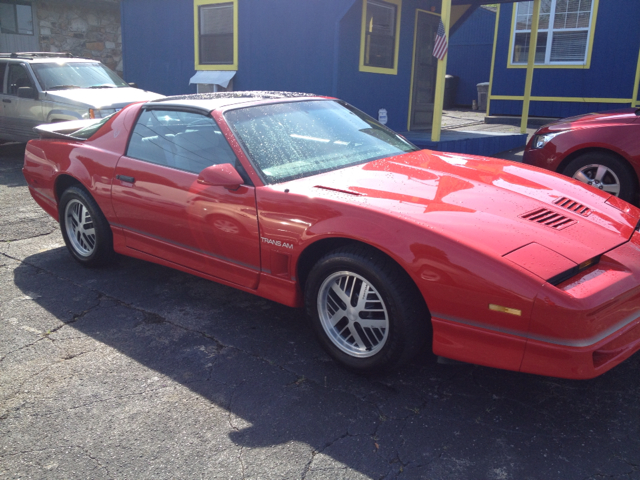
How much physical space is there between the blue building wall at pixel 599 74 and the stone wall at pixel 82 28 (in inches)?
467

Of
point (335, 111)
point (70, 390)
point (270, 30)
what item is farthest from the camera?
point (270, 30)

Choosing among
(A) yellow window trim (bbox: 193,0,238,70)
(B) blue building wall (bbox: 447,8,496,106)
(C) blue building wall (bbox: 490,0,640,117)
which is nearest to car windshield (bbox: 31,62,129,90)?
(A) yellow window trim (bbox: 193,0,238,70)

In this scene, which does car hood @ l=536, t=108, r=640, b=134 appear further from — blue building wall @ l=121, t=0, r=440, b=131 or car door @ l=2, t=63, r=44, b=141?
car door @ l=2, t=63, r=44, b=141

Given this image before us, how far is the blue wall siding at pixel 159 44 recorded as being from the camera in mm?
11938

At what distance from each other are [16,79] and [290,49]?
4.81 meters

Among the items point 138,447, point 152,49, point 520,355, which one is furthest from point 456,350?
point 152,49

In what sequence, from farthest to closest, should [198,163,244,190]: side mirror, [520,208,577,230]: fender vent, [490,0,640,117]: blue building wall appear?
1. [490,0,640,117]: blue building wall
2. [198,163,244,190]: side mirror
3. [520,208,577,230]: fender vent

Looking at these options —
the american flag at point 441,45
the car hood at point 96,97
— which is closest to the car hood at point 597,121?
the american flag at point 441,45

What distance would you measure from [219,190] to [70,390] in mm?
1358

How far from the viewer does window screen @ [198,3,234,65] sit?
1108 centimetres

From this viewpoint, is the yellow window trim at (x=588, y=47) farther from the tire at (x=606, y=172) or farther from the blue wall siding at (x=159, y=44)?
the tire at (x=606, y=172)

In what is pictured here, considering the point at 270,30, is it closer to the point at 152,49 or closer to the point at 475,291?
the point at 152,49

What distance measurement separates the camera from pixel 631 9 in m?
13.1

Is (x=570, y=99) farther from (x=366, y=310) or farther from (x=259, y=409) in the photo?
(x=259, y=409)
